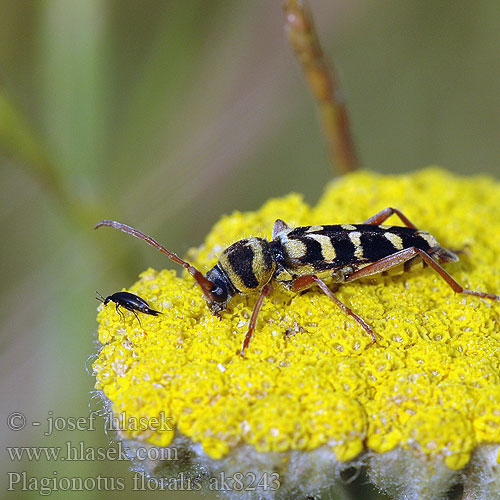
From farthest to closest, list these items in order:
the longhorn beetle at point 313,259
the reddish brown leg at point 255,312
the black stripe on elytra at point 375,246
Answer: the black stripe on elytra at point 375,246 < the longhorn beetle at point 313,259 < the reddish brown leg at point 255,312

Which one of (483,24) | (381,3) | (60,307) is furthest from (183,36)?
(483,24)

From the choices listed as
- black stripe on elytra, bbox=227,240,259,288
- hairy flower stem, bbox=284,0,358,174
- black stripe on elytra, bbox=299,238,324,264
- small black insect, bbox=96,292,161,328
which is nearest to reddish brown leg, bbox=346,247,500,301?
black stripe on elytra, bbox=299,238,324,264

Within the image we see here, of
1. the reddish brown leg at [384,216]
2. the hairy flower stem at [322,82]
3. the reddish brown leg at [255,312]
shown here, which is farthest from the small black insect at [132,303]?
the hairy flower stem at [322,82]

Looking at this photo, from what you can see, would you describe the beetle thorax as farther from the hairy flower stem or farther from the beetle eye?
the hairy flower stem

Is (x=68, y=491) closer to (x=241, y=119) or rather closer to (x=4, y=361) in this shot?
(x=4, y=361)

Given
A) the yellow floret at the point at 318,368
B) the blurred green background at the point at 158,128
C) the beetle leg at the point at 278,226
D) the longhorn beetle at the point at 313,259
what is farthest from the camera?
the blurred green background at the point at 158,128

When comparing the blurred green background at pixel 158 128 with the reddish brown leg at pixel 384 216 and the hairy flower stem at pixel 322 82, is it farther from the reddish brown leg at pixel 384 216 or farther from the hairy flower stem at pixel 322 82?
the reddish brown leg at pixel 384 216
